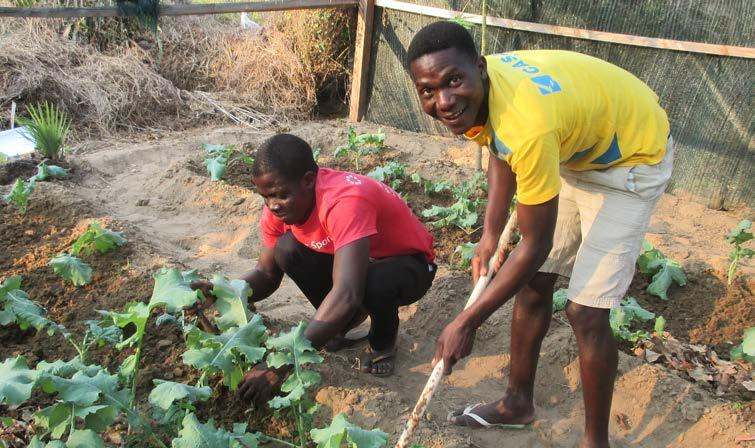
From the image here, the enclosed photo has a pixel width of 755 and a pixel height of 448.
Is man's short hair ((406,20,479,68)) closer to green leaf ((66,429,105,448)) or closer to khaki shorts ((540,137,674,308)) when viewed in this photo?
khaki shorts ((540,137,674,308))

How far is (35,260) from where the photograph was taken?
13.4ft

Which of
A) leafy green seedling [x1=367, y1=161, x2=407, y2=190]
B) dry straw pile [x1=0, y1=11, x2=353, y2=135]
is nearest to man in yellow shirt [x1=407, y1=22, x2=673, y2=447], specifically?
leafy green seedling [x1=367, y1=161, x2=407, y2=190]

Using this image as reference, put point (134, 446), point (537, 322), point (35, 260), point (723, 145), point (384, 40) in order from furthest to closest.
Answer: point (384, 40) < point (723, 145) < point (35, 260) < point (537, 322) < point (134, 446)

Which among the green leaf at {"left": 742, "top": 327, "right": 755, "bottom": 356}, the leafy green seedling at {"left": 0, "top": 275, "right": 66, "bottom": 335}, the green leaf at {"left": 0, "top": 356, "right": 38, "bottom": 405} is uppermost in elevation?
the green leaf at {"left": 0, "top": 356, "right": 38, "bottom": 405}

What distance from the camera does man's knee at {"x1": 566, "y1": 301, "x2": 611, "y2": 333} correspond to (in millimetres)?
2646

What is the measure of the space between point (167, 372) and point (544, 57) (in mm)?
1982

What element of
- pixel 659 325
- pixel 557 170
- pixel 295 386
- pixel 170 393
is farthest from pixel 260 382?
pixel 659 325

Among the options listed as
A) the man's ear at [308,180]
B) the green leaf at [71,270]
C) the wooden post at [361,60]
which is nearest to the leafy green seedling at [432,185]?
the wooden post at [361,60]

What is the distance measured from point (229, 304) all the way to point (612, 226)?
4.84 ft

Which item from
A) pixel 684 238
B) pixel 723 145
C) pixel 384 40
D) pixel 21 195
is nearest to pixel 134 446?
pixel 21 195

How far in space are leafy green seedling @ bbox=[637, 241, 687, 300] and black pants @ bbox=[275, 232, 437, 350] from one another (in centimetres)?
157

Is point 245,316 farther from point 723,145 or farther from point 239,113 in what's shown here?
point 239,113

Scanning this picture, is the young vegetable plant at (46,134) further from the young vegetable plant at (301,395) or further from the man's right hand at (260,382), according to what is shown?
the young vegetable plant at (301,395)

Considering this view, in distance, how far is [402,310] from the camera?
417cm
